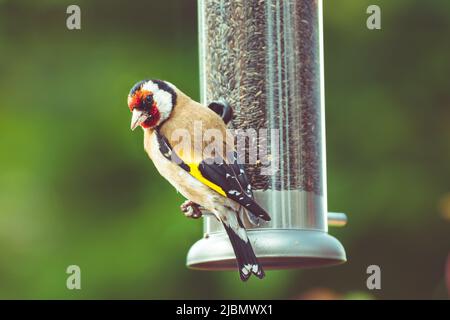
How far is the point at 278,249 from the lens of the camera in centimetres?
676

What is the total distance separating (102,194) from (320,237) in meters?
2.82

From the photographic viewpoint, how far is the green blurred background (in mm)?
9211

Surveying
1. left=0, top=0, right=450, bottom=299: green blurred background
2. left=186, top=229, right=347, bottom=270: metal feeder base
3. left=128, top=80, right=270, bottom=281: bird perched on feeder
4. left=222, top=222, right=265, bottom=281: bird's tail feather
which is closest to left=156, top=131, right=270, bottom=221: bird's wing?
left=128, top=80, right=270, bottom=281: bird perched on feeder

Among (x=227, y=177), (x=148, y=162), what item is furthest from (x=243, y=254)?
(x=148, y=162)

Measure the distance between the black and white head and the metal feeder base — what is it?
2.13 ft

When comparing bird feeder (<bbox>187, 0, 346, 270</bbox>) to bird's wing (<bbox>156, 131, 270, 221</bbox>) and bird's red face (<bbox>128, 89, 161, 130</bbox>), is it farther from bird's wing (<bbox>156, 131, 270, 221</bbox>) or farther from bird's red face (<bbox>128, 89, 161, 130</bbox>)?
bird's red face (<bbox>128, 89, 161, 130</bbox>)

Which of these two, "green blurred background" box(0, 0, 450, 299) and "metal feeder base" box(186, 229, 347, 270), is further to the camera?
"green blurred background" box(0, 0, 450, 299)

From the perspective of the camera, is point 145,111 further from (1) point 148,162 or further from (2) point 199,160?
(1) point 148,162

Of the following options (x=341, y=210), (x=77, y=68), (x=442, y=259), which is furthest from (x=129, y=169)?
(x=442, y=259)

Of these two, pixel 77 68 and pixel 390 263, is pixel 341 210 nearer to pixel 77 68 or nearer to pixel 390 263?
pixel 390 263

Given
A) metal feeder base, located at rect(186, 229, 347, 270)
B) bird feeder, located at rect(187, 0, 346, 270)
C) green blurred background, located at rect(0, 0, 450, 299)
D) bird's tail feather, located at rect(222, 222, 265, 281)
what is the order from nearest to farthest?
bird's tail feather, located at rect(222, 222, 265, 281)
metal feeder base, located at rect(186, 229, 347, 270)
bird feeder, located at rect(187, 0, 346, 270)
green blurred background, located at rect(0, 0, 450, 299)

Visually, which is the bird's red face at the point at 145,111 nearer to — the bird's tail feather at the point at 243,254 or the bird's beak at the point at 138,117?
the bird's beak at the point at 138,117

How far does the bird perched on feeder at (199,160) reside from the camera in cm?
664

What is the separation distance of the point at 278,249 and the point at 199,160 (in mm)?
567
